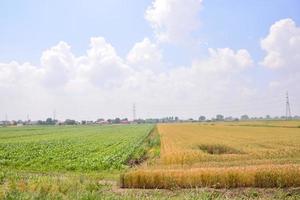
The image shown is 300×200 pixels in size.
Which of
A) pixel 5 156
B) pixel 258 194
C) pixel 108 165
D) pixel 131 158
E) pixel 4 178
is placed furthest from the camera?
pixel 5 156

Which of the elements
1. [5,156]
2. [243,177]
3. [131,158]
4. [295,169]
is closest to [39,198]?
[243,177]

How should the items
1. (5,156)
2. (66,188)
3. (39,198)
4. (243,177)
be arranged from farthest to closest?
1. (5,156)
2. (243,177)
3. (66,188)
4. (39,198)

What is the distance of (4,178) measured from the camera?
21.9 m

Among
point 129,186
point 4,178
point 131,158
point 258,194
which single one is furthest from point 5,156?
point 258,194

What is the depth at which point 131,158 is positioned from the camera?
3594cm

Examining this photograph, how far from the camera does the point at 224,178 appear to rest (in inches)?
760

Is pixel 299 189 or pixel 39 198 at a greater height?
pixel 39 198

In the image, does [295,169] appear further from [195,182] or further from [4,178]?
[4,178]

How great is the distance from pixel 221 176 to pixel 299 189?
3325 mm

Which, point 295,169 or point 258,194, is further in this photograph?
point 295,169

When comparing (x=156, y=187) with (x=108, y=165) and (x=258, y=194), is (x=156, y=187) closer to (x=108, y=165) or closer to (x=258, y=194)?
(x=258, y=194)

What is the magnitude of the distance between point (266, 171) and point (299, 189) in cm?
181

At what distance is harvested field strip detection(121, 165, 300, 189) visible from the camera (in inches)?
752

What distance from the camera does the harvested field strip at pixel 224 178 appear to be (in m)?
19.1
